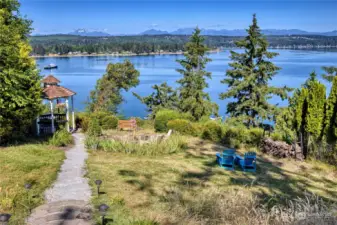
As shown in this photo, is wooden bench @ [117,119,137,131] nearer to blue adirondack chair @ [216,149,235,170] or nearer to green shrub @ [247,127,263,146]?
green shrub @ [247,127,263,146]

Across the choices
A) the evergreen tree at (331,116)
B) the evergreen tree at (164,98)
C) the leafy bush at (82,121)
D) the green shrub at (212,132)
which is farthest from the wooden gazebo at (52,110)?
the evergreen tree at (164,98)

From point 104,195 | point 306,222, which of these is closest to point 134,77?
point 104,195

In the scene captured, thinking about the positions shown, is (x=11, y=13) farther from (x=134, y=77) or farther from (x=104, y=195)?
(x=134, y=77)

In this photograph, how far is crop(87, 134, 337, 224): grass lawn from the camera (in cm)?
568

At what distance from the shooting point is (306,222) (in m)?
4.61

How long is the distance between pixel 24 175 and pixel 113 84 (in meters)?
24.2

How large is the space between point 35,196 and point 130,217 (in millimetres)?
2000

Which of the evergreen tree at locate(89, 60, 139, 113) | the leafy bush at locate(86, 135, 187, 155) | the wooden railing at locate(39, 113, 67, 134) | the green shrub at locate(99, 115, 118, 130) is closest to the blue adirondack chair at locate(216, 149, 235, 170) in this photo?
the leafy bush at locate(86, 135, 187, 155)

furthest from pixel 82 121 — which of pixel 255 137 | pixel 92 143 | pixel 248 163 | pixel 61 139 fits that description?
pixel 248 163

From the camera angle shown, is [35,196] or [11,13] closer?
[35,196]

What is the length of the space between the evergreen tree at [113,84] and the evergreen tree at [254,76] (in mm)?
11332

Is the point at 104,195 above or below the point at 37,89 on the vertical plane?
below

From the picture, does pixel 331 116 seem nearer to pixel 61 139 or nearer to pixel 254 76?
pixel 254 76

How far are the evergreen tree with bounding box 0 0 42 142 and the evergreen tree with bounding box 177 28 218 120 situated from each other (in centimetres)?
1379
